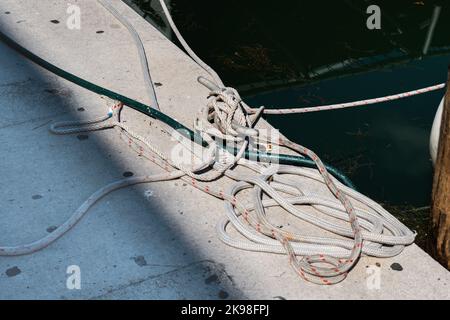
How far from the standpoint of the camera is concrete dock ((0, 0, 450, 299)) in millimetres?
2475

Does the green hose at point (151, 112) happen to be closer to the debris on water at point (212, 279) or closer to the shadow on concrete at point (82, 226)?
the shadow on concrete at point (82, 226)

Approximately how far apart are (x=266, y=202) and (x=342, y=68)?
2.06 m

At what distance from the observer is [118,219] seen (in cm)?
277

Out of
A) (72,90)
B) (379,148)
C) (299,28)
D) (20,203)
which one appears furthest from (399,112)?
(20,203)

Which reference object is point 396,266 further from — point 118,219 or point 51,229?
point 51,229

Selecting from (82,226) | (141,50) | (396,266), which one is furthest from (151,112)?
(396,266)

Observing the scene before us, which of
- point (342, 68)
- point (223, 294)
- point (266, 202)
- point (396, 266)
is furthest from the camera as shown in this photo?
point (342, 68)

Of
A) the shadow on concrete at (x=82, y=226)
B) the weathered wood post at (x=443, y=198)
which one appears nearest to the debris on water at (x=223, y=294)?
the shadow on concrete at (x=82, y=226)

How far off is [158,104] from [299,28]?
198 centimetres

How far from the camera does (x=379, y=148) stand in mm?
3936

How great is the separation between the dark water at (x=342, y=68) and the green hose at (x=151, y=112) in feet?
2.12

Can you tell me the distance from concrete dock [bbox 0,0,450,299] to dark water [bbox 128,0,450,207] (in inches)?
30.6

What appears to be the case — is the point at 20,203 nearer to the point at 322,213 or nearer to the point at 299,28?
the point at 322,213
